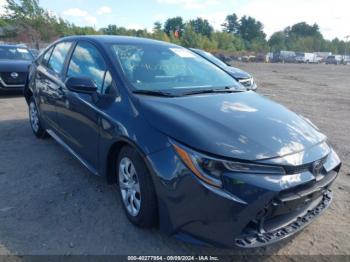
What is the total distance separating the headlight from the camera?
2.30 m

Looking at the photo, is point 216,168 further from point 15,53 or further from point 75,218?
point 15,53

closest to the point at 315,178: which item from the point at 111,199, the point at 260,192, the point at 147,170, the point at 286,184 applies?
the point at 286,184

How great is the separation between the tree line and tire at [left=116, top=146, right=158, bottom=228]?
35.6m

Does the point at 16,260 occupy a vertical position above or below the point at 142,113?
below

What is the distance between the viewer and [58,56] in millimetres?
4676

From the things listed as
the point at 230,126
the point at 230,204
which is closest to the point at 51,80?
the point at 230,126

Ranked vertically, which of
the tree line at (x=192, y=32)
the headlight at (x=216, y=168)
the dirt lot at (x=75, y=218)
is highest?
the tree line at (x=192, y=32)

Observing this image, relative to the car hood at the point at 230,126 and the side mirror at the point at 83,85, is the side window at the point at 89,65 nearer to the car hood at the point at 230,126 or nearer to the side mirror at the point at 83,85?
the side mirror at the point at 83,85

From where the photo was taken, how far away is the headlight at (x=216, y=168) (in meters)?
2.30

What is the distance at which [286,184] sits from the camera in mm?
2330

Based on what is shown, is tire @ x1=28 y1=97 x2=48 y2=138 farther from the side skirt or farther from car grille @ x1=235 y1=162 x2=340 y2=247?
car grille @ x1=235 y1=162 x2=340 y2=247

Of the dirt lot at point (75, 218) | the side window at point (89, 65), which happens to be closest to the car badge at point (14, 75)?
the dirt lot at point (75, 218)

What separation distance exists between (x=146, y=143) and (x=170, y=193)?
0.45 metres

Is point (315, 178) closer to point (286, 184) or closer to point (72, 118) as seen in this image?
point (286, 184)
